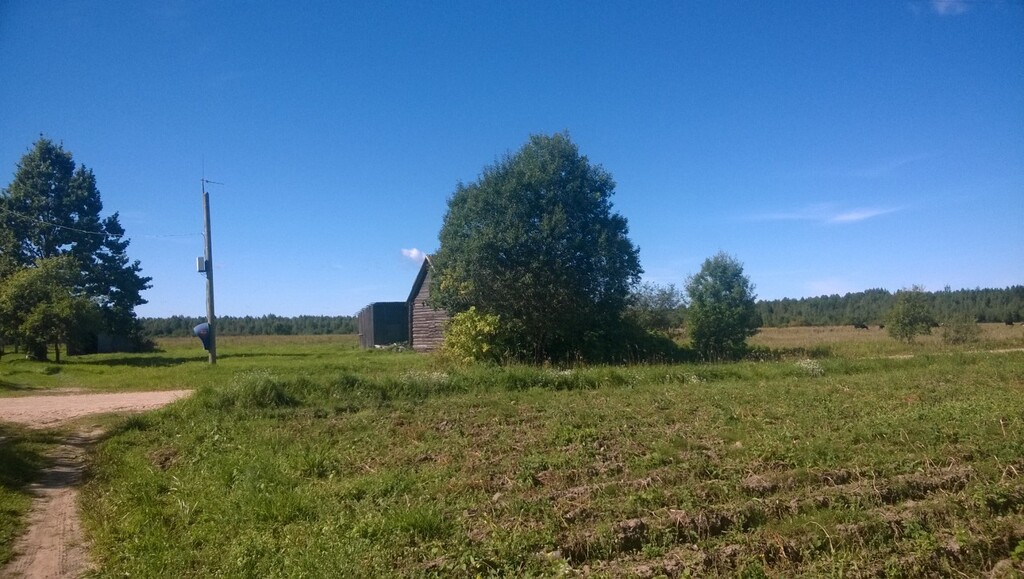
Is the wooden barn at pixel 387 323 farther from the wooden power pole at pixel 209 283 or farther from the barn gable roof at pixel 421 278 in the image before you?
the wooden power pole at pixel 209 283

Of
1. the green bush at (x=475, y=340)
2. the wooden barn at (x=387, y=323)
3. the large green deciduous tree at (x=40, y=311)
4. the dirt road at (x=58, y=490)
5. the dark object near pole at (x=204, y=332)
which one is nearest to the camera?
the dirt road at (x=58, y=490)

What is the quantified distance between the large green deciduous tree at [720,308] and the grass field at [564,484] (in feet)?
47.9

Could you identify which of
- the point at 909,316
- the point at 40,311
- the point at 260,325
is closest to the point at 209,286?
the point at 40,311

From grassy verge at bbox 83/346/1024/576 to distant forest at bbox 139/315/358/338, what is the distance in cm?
7317

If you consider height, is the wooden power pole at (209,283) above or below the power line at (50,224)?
below

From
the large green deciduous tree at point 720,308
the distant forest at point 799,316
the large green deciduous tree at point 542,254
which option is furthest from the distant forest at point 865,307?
the large green deciduous tree at point 542,254

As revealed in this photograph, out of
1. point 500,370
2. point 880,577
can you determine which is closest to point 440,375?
point 500,370

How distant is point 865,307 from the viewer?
8344 centimetres

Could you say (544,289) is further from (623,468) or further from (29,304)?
(29,304)

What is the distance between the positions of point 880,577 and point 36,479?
31.9 ft

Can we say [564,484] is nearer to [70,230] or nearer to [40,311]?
[40,311]

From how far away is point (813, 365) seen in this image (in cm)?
1661

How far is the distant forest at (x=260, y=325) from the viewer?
8212 centimetres

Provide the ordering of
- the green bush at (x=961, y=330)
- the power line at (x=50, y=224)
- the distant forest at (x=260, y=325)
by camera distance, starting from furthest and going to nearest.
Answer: the distant forest at (x=260, y=325), the green bush at (x=961, y=330), the power line at (x=50, y=224)
